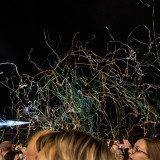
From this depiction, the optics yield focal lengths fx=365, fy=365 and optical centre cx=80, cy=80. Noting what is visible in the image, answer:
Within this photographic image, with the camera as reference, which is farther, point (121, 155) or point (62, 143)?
point (121, 155)

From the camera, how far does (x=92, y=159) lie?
1.40 m

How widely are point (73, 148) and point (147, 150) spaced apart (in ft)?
7.16

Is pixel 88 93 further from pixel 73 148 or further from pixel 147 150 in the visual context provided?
pixel 73 148

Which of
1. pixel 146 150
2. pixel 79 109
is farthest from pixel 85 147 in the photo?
pixel 79 109

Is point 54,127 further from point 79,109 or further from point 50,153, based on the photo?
point 50,153

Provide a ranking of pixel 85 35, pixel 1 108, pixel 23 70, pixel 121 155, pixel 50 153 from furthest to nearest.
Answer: pixel 1 108 → pixel 23 70 → pixel 85 35 → pixel 121 155 → pixel 50 153

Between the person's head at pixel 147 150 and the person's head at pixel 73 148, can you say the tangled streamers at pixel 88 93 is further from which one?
the person's head at pixel 73 148

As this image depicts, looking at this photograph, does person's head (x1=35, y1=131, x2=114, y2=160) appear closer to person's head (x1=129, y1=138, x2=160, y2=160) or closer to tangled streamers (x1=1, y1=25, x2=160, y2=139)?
person's head (x1=129, y1=138, x2=160, y2=160)

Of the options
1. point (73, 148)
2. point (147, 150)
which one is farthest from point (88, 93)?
point (73, 148)

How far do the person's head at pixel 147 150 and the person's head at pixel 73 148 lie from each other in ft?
6.70

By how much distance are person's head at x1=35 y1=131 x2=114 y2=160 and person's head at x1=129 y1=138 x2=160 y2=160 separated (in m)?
2.04

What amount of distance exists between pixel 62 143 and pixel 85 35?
11507 mm

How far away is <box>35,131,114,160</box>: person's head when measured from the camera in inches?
54.6

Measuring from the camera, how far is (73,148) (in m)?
1.41
